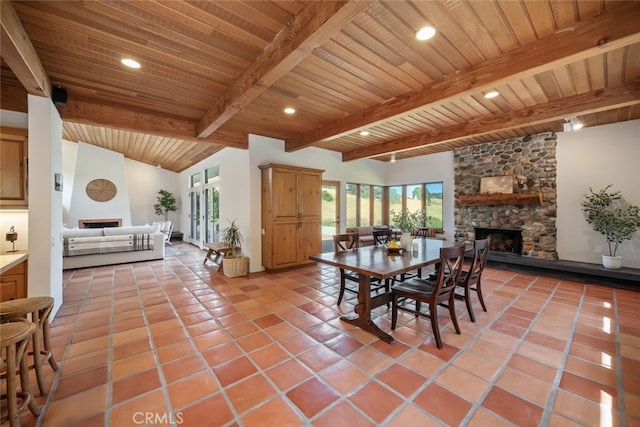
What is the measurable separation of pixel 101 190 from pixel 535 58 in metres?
11.1

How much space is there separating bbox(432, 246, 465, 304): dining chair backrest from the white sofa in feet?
21.1

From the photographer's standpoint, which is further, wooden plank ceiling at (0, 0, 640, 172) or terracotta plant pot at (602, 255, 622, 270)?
terracotta plant pot at (602, 255, 622, 270)

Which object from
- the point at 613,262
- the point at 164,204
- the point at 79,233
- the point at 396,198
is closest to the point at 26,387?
the point at 79,233

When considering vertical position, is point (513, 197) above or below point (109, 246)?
above

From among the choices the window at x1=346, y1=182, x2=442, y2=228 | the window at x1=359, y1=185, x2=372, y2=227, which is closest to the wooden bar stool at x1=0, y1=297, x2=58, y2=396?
the window at x1=346, y1=182, x2=442, y2=228

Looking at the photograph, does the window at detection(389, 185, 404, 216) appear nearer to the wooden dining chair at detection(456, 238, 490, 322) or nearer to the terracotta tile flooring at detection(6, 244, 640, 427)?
the terracotta tile flooring at detection(6, 244, 640, 427)

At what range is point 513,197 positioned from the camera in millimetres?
5449

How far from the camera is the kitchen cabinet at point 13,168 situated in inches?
102

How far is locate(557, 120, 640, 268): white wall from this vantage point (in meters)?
4.42

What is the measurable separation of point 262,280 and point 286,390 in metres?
2.81

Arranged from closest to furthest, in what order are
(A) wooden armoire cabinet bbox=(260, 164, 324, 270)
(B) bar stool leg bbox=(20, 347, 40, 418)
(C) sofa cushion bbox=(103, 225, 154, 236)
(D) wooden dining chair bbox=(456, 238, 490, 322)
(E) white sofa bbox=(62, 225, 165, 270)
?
(B) bar stool leg bbox=(20, 347, 40, 418), (D) wooden dining chair bbox=(456, 238, 490, 322), (A) wooden armoire cabinet bbox=(260, 164, 324, 270), (E) white sofa bbox=(62, 225, 165, 270), (C) sofa cushion bbox=(103, 225, 154, 236)

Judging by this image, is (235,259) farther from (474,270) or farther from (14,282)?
(474,270)

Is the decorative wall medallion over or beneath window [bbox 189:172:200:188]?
beneath

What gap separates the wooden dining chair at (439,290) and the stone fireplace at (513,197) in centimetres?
414
